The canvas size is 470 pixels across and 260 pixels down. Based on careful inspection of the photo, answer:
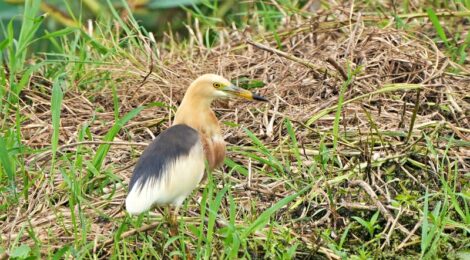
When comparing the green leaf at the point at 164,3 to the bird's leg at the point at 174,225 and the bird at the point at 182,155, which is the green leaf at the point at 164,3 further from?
the bird's leg at the point at 174,225

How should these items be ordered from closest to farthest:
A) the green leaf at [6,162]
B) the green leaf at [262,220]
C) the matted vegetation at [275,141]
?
the green leaf at [262,220], the matted vegetation at [275,141], the green leaf at [6,162]

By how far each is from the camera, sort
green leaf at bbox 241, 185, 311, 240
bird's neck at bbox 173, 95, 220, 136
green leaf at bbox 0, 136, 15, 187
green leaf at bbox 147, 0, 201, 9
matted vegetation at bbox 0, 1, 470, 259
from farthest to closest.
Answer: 1. green leaf at bbox 147, 0, 201, 9
2. green leaf at bbox 0, 136, 15, 187
3. bird's neck at bbox 173, 95, 220, 136
4. matted vegetation at bbox 0, 1, 470, 259
5. green leaf at bbox 241, 185, 311, 240

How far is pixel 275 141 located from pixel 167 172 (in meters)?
1.04

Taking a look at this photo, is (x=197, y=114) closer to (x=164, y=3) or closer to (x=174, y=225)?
(x=174, y=225)

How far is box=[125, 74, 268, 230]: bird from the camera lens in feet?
12.7

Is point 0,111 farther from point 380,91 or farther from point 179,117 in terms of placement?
point 380,91

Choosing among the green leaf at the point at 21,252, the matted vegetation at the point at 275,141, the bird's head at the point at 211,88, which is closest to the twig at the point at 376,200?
the matted vegetation at the point at 275,141

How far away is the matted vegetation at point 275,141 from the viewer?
163 inches

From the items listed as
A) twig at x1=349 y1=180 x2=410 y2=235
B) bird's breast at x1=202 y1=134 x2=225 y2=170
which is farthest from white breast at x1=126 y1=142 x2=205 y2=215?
twig at x1=349 y1=180 x2=410 y2=235

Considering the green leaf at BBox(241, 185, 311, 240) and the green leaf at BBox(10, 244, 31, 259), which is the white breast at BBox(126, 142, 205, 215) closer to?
the green leaf at BBox(241, 185, 311, 240)

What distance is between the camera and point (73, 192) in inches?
167

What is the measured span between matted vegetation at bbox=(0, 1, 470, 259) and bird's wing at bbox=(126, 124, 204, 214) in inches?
4.3

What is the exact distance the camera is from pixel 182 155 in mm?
3979

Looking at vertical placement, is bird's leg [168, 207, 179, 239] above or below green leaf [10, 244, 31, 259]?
above
